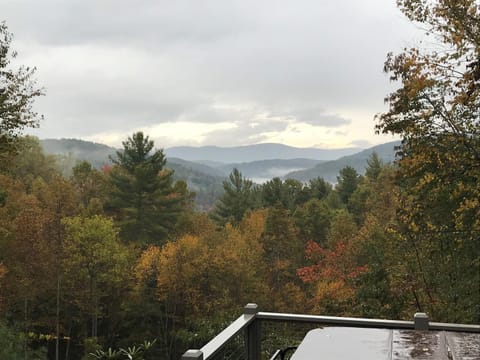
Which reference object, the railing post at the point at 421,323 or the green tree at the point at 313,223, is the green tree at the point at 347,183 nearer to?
the green tree at the point at 313,223

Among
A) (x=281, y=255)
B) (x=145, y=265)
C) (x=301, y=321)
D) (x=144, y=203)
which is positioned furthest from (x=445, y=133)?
(x=144, y=203)

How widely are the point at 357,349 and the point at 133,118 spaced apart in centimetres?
8138

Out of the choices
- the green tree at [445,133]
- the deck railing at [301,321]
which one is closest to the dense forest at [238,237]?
the green tree at [445,133]

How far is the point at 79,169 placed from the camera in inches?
1277

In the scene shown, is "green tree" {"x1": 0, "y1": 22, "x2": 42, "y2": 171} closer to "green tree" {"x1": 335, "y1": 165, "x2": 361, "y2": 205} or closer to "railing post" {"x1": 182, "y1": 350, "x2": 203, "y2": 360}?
"railing post" {"x1": 182, "y1": 350, "x2": 203, "y2": 360}

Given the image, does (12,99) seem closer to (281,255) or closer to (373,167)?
(281,255)

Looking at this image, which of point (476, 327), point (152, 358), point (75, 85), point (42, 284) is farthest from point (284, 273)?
point (75, 85)

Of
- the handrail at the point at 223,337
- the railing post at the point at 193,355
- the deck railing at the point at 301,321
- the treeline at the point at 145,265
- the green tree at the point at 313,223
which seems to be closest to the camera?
the railing post at the point at 193,355

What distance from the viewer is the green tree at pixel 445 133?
7.42 m

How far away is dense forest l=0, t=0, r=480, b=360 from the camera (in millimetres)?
8008

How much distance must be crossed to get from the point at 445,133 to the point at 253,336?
6429 millimetres

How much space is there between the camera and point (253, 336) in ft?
9.73

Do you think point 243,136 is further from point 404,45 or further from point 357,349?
point 357,349

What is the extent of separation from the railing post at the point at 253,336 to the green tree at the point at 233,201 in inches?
1226
